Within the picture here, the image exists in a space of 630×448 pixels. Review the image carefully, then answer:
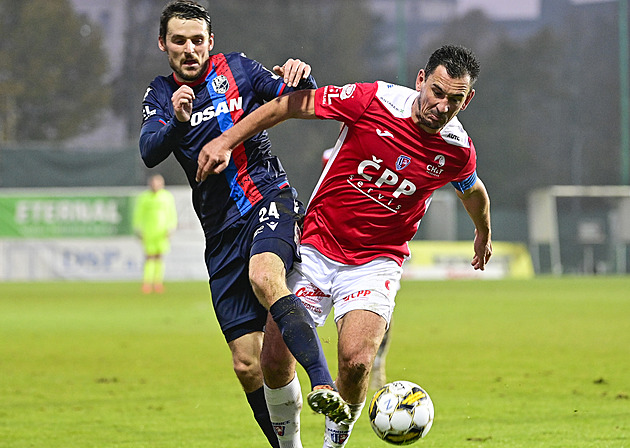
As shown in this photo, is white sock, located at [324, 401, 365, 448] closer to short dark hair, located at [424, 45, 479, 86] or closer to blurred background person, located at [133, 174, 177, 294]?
short dark hair, located at [424, 45, 479, 86]

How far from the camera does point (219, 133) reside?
4941 millimetres

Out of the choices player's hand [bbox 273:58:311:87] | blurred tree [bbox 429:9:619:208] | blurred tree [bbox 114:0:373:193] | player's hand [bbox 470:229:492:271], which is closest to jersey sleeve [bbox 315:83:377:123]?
player's hand [bbox 273:58:311:87]

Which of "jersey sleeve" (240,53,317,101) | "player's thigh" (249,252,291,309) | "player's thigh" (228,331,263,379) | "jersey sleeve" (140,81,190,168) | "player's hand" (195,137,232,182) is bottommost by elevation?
"player's thigh" (228,331,263,379)

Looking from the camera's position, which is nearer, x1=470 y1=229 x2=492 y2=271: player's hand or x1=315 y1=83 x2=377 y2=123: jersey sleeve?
x1=315 y1=83 x2=377 y2=123: jersey sleeve

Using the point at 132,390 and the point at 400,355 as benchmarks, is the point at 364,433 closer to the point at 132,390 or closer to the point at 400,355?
the point at 132,390

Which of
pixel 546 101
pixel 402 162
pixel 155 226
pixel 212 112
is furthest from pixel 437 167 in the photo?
pixel 546 101

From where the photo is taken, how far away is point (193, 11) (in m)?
4.93

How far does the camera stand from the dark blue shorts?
4859 mm

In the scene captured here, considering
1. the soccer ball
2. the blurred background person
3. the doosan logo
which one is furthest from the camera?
the blurred background person

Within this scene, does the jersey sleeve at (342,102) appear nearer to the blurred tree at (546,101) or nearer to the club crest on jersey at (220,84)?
the club crest on jersey at (220,84)

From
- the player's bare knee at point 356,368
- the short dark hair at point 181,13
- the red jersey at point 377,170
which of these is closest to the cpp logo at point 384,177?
the red jersey at point 377,170

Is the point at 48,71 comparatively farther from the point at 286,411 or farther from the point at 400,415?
the point at 400,415

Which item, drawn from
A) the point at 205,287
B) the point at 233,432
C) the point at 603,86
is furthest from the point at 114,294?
the point at 603,86

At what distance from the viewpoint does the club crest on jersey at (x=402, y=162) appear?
4.72 meters
